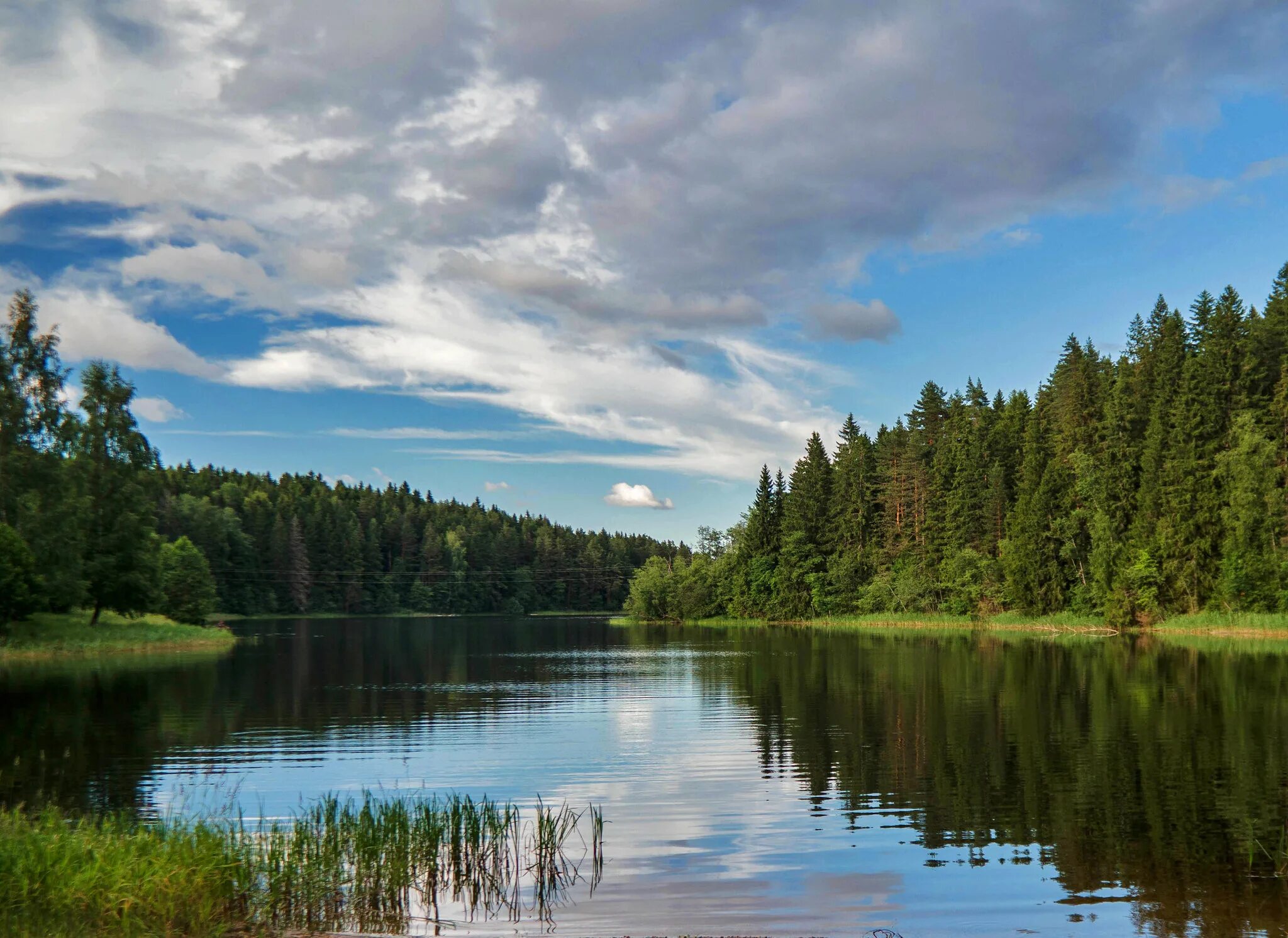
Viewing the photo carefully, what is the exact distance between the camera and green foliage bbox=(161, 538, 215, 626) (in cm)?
9225

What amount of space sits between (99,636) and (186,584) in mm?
21853

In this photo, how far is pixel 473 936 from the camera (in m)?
13.7

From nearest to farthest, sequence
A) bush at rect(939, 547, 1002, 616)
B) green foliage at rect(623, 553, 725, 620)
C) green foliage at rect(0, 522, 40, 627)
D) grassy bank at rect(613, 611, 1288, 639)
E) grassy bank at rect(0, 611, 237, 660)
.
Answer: green foliage at rect(0, 522, 40, 627), grassy bank at rect(0, 611, 237, 660), grassy bank at rect(613, 611, 1288, 639), bush at rect(939, 547, 1002, 616), green foliage at rect(623, 553, 725, 620)

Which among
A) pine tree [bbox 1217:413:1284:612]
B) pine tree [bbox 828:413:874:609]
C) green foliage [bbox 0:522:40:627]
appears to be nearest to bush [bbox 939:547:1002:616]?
pine tree [bbox 828:413:874:609]

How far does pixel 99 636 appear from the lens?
237 feet

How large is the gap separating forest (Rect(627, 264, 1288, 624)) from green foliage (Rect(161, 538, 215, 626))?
7418 cm

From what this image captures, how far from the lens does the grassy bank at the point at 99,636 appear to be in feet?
217

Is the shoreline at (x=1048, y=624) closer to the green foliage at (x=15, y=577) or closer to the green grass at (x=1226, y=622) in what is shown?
the green grass at (x=1226, y=622)

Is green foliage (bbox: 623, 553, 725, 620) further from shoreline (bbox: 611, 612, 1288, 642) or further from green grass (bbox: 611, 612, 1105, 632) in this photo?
green grass (bbox: 611, 612, 1105, 632)

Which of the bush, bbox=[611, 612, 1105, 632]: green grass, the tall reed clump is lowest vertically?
bbox=[611, 612, 1105, 632]: green grass

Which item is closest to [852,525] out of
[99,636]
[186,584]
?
[186,584]

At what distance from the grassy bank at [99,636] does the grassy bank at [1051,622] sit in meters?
73.0

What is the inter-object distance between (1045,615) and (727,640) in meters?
33.1

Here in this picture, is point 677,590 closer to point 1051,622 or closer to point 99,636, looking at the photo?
point 1051,622
